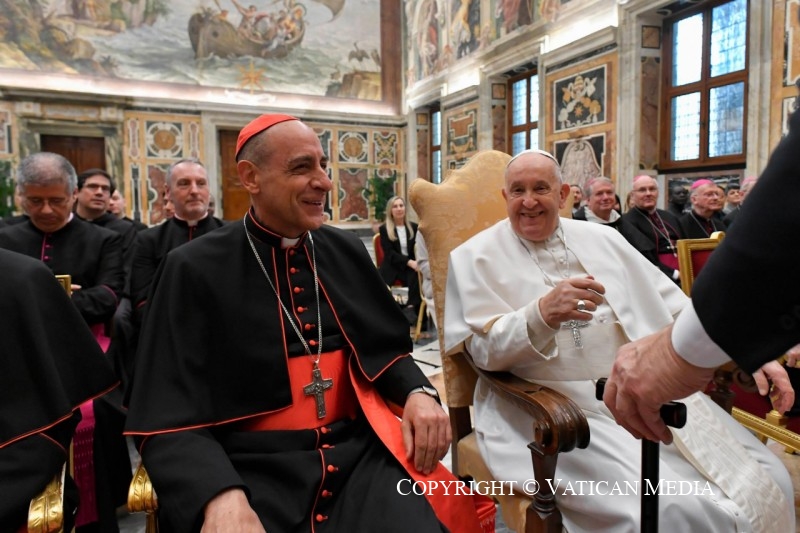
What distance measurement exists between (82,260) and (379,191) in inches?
461

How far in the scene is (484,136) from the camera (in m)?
11.0

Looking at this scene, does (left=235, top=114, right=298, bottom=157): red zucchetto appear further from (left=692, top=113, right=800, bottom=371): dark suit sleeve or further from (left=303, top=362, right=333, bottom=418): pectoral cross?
(left=692, top=113, right=800, bottom=371): dark suit sleeve

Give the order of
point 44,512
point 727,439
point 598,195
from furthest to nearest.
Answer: point 598,195 < point 727,439 < point 44,512

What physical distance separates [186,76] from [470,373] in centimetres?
1272

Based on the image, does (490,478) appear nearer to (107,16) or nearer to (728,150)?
(728,150)

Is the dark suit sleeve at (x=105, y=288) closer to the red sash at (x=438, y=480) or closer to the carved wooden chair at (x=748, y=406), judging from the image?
the red sash at (x=438, y=480)

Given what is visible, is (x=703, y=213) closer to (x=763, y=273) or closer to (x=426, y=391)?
(x=426, y=391)

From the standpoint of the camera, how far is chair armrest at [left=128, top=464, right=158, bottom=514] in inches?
53.2

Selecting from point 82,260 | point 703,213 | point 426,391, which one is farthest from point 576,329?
point 703,213

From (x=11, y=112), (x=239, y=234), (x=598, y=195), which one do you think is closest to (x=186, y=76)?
(x=11, y=112)

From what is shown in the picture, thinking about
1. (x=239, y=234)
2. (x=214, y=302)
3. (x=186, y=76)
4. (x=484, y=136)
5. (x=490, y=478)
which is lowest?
(x=490, y=478)

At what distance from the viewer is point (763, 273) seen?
77 centimetres

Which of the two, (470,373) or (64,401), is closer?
(64,401)

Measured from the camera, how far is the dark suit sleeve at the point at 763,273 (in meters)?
0.76
